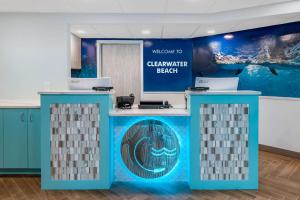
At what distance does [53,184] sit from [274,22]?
461cm

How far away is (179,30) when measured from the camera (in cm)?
537

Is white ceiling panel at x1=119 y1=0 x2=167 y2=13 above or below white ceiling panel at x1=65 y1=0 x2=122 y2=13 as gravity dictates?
above

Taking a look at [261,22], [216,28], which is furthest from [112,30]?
[261,22]

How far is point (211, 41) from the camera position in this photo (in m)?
6.11

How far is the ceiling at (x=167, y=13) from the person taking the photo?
3.92 meters

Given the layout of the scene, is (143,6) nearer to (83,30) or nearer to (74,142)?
(83,30)

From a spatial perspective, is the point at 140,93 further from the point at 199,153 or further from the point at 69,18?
the point at 199,153

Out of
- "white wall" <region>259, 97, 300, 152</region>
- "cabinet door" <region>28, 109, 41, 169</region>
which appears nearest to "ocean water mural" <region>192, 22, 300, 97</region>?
"white wall" <region>259, 97, 300, 152</region>

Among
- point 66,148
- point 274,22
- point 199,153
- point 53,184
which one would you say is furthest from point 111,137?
point 274,22

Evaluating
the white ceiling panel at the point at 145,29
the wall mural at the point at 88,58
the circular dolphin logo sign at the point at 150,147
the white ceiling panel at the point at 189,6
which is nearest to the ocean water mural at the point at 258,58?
the white ceiling panel at the point at 145,29

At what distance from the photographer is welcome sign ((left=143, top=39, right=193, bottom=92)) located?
257 inches

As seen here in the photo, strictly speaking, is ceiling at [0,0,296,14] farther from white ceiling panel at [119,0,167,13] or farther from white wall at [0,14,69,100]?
white wall at [0,14,69,100]

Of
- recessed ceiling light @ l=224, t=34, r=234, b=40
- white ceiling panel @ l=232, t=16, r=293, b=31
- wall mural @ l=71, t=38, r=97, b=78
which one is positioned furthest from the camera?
wall mural @ l=71, t=38, r=97, b=78

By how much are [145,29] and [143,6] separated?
122cm
